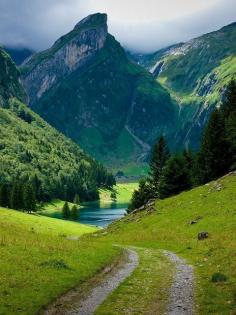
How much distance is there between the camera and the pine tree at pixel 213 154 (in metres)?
88.9

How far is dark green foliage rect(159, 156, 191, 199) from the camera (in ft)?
317

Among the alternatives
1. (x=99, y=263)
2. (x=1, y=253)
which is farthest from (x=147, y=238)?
(x=1, y=253)

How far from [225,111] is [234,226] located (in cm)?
4740

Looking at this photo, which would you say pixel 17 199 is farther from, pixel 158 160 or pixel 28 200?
pixel 158 160

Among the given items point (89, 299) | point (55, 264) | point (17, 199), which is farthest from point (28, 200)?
point (89, 299)

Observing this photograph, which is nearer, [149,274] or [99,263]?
[149,274]

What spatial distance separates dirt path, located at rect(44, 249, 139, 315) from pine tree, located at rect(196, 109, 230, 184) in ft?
189

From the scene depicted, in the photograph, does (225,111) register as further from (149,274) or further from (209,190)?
(149,274)

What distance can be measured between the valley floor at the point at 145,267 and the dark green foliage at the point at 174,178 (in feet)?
98.2

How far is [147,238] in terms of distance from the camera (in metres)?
61.6

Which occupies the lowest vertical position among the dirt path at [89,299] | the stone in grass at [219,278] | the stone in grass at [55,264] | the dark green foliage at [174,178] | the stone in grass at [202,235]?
the dirt path at [89,299]

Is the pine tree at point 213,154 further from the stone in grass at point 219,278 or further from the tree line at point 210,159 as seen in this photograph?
the stone in grass at point 219,278

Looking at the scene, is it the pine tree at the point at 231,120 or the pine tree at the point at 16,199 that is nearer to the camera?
the pine tree at the point at 231,120

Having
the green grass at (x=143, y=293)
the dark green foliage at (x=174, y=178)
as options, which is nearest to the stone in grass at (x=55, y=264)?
the green grass at (x=143, y=293)
